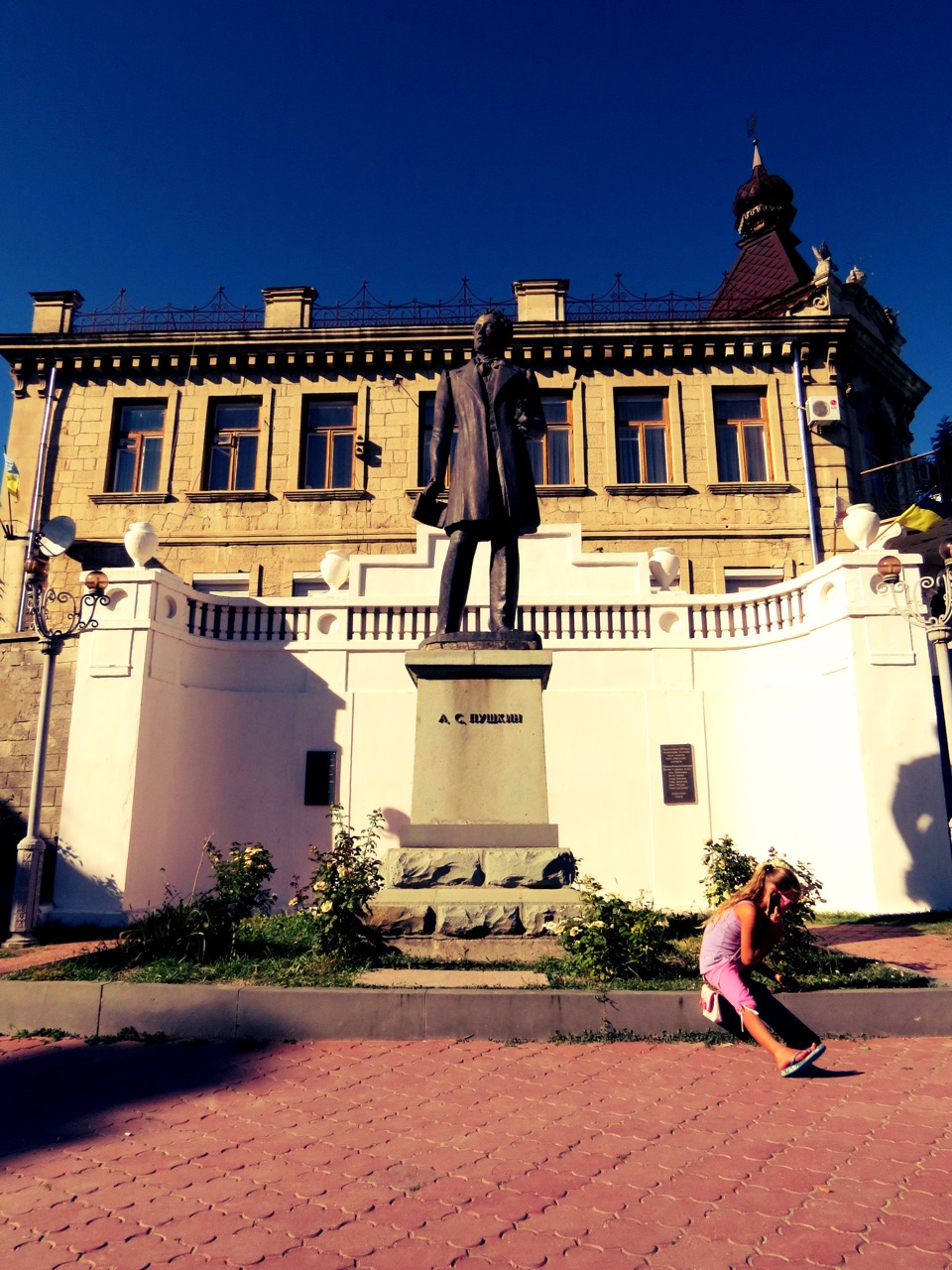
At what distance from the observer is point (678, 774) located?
42.8ft

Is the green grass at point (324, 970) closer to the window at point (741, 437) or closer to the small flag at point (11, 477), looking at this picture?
the window at point (741, 437)

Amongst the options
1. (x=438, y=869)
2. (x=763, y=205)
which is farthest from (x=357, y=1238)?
(x=763, y=205)

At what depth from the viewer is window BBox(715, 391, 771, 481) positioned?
20.9m

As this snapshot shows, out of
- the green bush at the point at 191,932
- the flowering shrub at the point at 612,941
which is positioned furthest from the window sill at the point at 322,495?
the flowering shrub at the point at 612,941

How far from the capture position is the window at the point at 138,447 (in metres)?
21.2

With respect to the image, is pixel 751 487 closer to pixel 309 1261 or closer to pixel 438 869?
pixel 438 869

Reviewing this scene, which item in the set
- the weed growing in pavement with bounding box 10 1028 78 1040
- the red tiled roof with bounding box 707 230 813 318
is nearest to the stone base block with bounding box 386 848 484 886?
the weed growing in pavement with bounding box 10 1028 78 1040

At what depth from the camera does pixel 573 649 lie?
13.5 metres

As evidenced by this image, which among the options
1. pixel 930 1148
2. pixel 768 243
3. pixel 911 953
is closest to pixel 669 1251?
pixel 930 1148

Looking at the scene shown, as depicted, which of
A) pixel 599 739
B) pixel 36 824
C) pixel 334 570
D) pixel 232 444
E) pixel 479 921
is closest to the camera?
pixel 479 921

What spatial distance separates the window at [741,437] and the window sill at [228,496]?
1088 cm

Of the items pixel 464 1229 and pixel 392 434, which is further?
pixel 392 434

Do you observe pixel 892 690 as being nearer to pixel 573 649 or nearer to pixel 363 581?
pixel 573 649

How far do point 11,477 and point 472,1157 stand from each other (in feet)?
67.2
